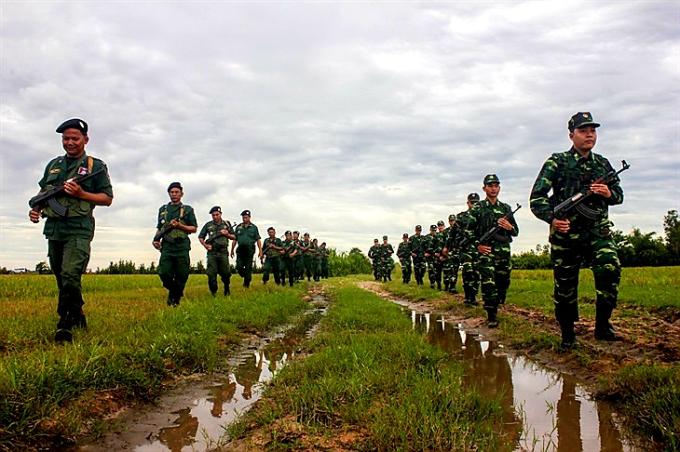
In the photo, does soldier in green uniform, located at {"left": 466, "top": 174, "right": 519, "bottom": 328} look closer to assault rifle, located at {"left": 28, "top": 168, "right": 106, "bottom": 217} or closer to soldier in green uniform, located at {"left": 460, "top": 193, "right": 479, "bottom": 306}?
soldier in green uniform, located at {"left": 460, "top": 193, "right": 479, "bottom": 306}

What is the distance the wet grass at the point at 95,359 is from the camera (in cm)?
336

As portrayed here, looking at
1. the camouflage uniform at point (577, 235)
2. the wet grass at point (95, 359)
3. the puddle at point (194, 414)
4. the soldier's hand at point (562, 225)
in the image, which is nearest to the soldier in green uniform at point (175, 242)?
the wet grass at point (95, 359)

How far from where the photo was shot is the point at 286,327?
30.5 feet

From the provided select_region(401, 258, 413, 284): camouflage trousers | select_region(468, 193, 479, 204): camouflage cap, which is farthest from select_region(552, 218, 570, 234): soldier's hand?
select_region(401, 258, 413, 284): camouflage trousers

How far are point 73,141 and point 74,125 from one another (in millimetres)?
196

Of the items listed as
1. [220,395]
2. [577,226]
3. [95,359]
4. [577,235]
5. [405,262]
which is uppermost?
[577,226]

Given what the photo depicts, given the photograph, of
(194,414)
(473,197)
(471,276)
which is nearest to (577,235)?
(194,414)

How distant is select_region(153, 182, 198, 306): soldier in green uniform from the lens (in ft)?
33.2

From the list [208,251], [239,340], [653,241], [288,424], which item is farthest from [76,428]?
[653,241]

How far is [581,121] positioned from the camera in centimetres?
582

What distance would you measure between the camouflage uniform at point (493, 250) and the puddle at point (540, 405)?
86.5 inches

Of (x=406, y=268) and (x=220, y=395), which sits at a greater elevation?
(x=406, y=268)

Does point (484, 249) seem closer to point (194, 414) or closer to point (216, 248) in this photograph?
point (194, 414)

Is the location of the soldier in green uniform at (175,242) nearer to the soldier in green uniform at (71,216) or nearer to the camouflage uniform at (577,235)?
the soldier in green uniform at (71,216)
